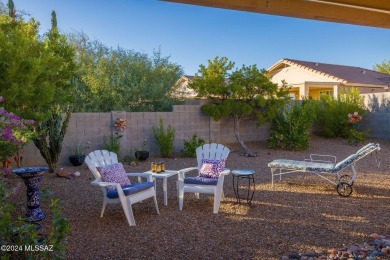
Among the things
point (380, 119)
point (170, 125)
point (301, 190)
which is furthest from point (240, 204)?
point (380, 119)

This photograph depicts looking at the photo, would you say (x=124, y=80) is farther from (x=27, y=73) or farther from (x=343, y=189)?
(x=343, y=189)

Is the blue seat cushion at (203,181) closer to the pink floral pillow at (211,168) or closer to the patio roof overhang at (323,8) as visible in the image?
the pink floral pillow at (211,168)

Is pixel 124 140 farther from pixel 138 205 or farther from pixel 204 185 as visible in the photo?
pixel 204 185

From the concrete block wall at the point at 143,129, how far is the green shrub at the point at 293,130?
35.0 inches

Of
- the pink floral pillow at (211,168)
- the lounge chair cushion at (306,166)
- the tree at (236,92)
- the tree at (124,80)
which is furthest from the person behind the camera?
the tree at (124,80)

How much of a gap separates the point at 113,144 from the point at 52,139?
1648 mm

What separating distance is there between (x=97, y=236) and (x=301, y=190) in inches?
141

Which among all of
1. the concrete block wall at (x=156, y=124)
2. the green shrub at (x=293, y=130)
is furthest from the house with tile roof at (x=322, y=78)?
the green shrub at (x=293, y=130)

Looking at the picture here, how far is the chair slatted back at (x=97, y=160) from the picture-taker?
16.2 feet

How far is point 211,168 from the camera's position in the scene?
5516mm

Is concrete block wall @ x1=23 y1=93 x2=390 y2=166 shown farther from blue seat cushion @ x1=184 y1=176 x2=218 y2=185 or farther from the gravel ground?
blue seat cushion @ x1=184 y1=176 x2=218 y2=185

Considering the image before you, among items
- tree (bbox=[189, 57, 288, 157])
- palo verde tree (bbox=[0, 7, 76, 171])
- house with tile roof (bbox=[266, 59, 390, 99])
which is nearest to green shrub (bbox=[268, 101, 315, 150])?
tree (bbox=[189, 57, 288, 157])

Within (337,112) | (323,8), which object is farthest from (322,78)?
(323,8)

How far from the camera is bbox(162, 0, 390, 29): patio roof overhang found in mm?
2735
